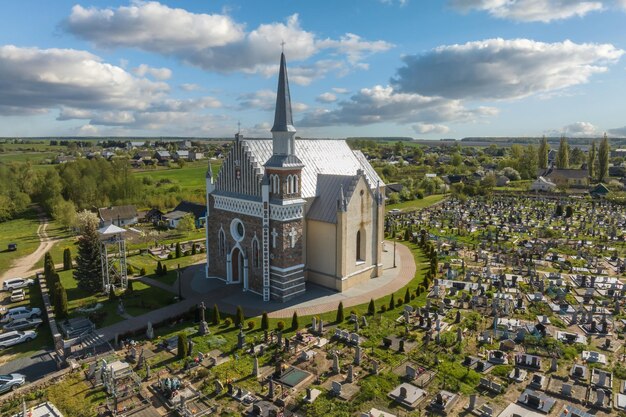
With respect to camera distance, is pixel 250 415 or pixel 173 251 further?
pixel 173 251

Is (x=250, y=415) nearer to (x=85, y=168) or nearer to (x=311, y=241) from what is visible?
(x=311, y=241)

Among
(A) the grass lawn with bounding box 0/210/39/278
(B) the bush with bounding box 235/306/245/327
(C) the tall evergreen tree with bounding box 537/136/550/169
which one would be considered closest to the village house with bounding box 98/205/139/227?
(A) the grass lawn with bounding box 0/210/39/278

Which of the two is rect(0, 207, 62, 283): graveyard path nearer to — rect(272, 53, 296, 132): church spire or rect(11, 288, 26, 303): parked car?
rect(11, 288, 26, 303): parked car

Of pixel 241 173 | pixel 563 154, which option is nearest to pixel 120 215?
pixel 241 173

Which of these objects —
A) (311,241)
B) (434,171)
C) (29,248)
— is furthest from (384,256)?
(434,171)

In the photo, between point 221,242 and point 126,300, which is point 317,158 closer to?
point 221,242
